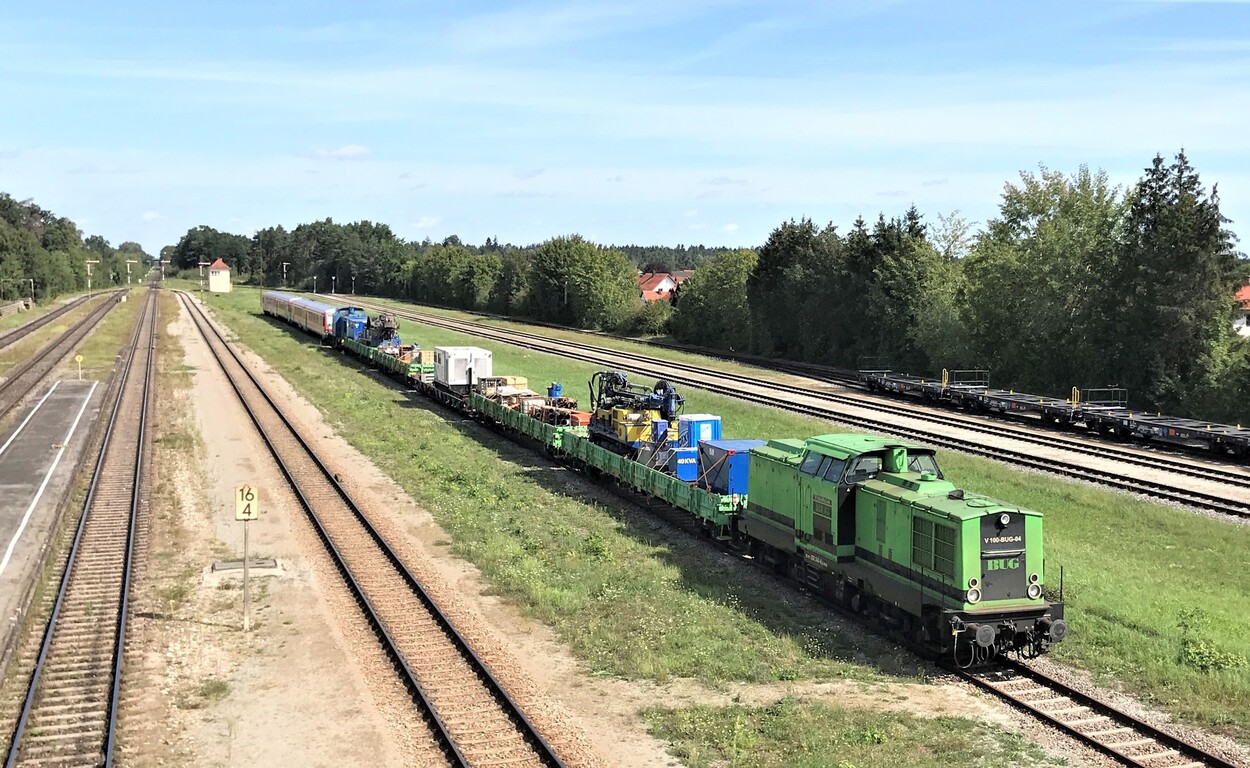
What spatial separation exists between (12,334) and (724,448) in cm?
8583

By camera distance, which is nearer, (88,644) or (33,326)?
(88,644)

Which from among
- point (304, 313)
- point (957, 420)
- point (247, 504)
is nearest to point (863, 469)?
point (247, 504)

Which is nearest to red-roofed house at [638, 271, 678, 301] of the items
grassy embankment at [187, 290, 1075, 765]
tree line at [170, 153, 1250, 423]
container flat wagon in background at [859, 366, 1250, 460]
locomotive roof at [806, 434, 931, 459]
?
tree line at [170, 153, 1250, 423]

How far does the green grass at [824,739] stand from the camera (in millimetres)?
13133

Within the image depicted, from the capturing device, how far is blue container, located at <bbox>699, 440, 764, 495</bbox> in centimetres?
2489

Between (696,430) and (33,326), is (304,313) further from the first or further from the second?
(696,430)

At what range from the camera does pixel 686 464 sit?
27078 millimetres

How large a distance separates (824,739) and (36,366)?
6583 centimetres

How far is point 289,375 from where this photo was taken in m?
62.4

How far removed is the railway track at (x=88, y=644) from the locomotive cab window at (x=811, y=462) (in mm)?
12534

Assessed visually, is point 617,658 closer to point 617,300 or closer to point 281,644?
point 281,644

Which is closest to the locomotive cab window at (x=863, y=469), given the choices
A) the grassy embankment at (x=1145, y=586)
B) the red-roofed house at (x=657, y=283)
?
the grassy embankment at (x=1145, y=586)

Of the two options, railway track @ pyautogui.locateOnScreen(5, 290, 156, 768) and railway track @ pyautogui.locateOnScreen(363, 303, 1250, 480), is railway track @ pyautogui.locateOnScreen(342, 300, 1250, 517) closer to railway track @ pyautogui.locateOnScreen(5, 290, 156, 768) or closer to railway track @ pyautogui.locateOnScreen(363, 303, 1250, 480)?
railway track @ pyautogui.locateOnScreen(363, 303, 1250, 480)

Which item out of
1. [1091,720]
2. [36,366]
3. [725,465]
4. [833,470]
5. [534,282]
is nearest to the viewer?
[1091,720]
